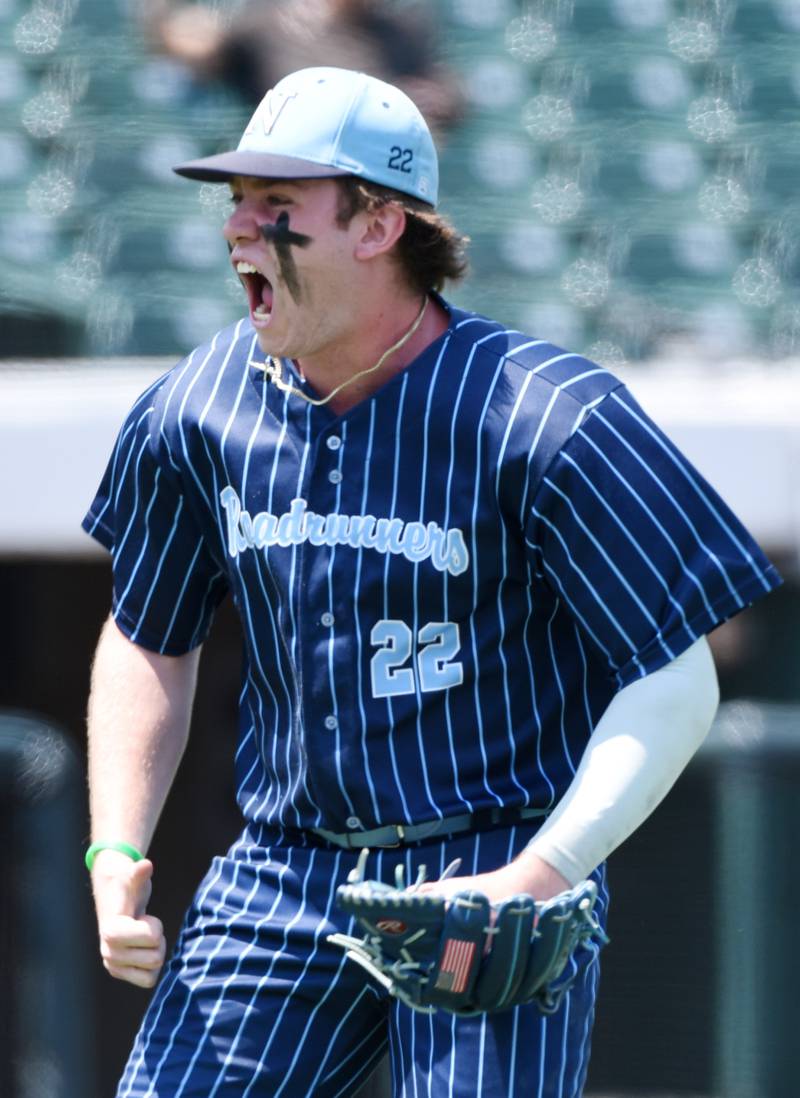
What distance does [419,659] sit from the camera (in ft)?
6.77

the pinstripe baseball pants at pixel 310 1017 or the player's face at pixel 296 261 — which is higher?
the player's face at pixel 296 261

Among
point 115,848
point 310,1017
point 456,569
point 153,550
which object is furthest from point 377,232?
point 310,1017

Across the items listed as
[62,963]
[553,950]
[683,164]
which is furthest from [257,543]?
[683,164]

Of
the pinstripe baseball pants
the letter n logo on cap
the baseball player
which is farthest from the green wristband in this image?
the letter n logo on cap

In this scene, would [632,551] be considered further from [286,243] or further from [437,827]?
[286,243]

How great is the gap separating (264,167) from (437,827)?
78 cm

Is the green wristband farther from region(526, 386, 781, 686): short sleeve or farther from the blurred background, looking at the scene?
the blurred background

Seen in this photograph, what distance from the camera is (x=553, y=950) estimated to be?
6.13ft

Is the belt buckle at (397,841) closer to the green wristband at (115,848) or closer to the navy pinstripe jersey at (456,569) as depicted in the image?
the navy pinstripe jersey at (456,569)

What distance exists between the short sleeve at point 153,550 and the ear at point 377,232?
0.36m

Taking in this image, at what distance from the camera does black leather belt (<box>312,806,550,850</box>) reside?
205cm

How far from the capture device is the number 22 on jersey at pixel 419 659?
81.0 inches

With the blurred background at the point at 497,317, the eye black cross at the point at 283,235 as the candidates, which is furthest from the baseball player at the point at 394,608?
the blurred background at the point at 497,317

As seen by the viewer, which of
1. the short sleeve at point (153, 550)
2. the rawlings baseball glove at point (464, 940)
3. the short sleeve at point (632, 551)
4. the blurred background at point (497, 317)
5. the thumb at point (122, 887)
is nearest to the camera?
the rawlings baseball glove at point (464, 940)
